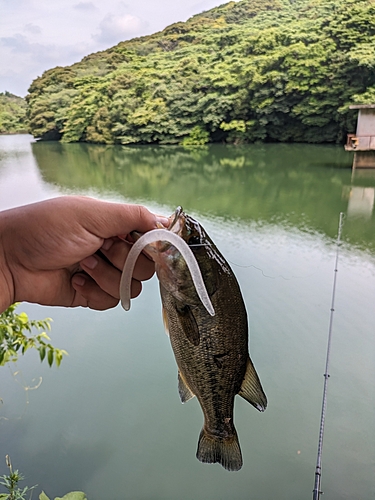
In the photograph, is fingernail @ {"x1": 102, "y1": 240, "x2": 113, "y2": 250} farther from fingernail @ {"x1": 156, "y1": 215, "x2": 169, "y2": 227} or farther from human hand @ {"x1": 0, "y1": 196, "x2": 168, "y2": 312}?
fingernail @ {"x1": 156, "y1": 215, "x2": 169, "y2": 227}

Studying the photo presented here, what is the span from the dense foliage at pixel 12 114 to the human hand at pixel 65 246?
30579 millimetres

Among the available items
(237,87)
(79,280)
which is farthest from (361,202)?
(237,87)

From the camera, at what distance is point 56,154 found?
19.5m

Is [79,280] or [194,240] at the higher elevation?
[194,240]

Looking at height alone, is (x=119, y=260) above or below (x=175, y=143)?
above

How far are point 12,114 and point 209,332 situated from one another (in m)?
32.7

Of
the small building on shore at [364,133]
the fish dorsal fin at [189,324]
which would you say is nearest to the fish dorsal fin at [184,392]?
the fish dorsal fin at [189,324]

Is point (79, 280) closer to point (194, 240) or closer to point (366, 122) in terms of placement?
point (194, 240)

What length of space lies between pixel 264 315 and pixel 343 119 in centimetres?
1461

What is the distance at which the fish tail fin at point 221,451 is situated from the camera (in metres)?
0.93

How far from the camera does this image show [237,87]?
19.2 metres

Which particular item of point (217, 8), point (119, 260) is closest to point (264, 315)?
point (119, 260)

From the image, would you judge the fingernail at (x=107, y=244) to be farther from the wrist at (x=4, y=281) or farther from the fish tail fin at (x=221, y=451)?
the fish tail fin at (x=221, y=451)

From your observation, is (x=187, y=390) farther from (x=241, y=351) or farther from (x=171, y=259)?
(x=171, y=259)
